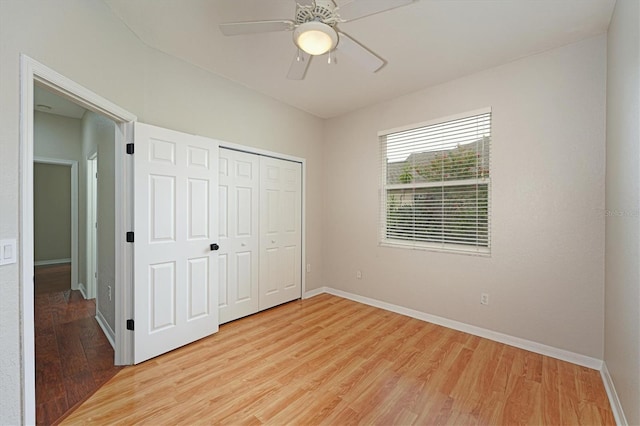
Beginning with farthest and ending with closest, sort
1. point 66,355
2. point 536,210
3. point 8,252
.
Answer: point 536,210, point 66,355, point 8,252

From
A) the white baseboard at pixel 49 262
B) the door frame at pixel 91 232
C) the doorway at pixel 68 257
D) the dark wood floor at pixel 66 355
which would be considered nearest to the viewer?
the dark wood floor at pixel 66 355

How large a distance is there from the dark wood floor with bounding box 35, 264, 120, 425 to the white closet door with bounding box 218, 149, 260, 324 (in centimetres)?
116

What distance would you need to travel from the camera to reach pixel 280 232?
3.82 m

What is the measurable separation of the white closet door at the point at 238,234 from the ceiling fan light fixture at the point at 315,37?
189cm

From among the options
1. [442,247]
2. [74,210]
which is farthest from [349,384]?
[74,210]

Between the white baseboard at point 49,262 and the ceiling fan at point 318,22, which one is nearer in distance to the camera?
the ceiling fan at point 318,22

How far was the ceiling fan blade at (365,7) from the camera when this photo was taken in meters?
1.40

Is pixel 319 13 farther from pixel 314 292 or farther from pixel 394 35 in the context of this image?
pixel 314 292

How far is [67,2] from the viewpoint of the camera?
65.4 inches

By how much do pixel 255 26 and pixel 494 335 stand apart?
3.45 metres

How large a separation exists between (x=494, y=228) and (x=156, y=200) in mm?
3333

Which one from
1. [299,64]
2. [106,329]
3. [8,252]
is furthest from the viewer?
[106,329]

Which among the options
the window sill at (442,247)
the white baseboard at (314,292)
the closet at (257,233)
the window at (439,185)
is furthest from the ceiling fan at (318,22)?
the white baseboard at (314,292)

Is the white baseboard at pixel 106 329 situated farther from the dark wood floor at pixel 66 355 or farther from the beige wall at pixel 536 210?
the beige wall at pixel 536 210
